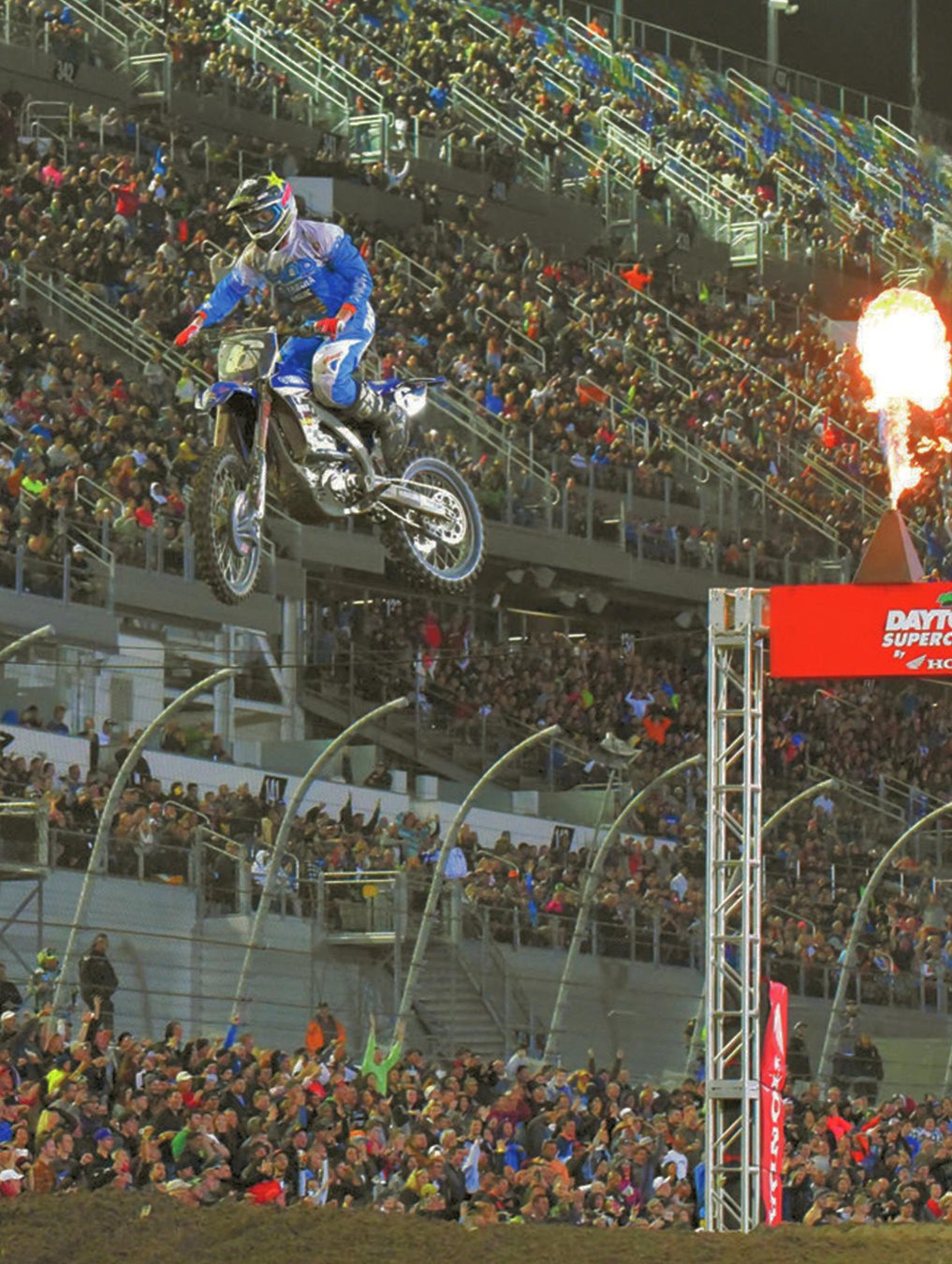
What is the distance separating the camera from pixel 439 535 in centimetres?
1741

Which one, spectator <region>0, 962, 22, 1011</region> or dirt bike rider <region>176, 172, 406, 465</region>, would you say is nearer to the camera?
dirt bike rider <region>176, 172, 406, 465</region>

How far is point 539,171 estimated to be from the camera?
142 feet

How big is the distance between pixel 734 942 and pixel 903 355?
4.00m

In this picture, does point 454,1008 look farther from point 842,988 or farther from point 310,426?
point 310,426

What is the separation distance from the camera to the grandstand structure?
71.1 ft

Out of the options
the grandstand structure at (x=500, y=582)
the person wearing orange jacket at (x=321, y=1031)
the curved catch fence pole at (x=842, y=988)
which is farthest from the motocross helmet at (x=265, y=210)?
the curved catch fence pole at (x=842, y=988)

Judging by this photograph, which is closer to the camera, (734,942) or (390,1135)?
(734,942)

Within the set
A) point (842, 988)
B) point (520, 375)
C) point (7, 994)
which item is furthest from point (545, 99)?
point (7, 994)

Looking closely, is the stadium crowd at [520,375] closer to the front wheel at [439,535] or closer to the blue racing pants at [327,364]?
the front wheel at [439,535]

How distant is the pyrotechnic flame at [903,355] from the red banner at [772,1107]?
3.54 metres

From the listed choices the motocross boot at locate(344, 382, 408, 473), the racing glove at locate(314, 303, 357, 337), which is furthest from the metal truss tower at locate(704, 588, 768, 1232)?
the racing glove at locate(314, 303, 357, 337)

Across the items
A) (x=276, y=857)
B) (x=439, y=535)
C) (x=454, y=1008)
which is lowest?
(x=454, y=1008)

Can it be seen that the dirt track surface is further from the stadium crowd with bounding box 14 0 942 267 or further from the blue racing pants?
the stadium crowd with bounding box 14 0 942 267

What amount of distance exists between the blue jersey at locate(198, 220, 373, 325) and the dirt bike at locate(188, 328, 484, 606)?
14.8 inches
